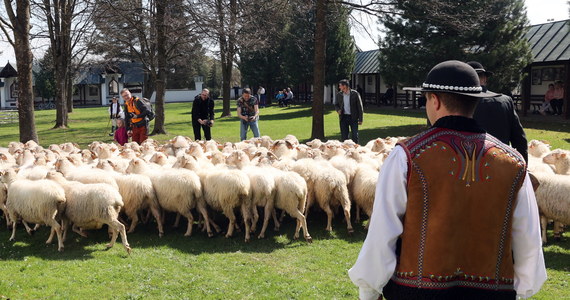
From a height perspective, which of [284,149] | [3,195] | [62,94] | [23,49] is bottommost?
[3,195]

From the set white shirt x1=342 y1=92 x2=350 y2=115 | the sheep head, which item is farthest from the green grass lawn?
white shirt x1=342 y1=92 x2=350 y2=115

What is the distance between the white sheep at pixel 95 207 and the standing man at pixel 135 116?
6124mm

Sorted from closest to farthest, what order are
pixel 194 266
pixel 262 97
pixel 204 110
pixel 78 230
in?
pixel 194 266 < pixel 78 230 < pixel 204 110 < pixel 262 97

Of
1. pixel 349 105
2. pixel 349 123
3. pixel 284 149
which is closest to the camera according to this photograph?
pixel 284 149

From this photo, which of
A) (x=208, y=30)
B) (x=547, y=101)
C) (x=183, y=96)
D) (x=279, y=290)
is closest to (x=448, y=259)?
(x=279, y=290)

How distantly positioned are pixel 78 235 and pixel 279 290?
12.5 feet

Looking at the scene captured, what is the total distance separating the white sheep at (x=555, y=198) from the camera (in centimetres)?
677

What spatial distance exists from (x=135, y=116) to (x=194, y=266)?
773 centimetres

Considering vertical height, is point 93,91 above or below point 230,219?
above

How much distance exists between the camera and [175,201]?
772cm

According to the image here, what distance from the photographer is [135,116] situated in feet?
43.2

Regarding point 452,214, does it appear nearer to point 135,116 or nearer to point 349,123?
point 135,116

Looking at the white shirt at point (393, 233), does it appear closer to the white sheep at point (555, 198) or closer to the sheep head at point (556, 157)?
the white sheep at point (555, 198)

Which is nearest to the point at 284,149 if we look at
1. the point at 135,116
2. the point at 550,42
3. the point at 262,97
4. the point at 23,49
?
the point at 135,116
